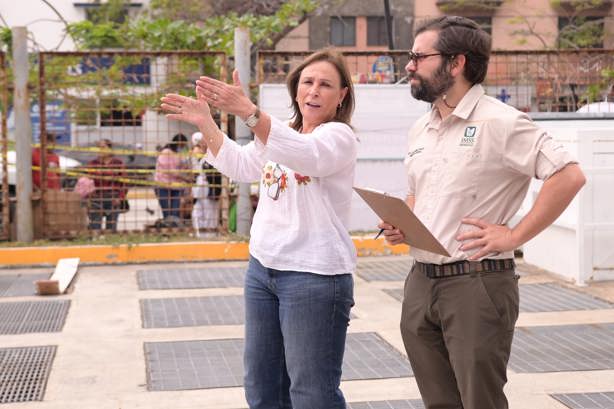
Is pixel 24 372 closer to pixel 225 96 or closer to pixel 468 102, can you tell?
pixel 225 96

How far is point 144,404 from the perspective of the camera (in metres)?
5.48

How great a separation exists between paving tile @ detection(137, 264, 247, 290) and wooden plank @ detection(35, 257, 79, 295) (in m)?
0.66

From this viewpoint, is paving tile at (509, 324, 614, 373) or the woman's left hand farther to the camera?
paving tile at (509, 324, 614, 373)

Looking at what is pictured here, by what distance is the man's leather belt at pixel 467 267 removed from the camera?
11.2ft

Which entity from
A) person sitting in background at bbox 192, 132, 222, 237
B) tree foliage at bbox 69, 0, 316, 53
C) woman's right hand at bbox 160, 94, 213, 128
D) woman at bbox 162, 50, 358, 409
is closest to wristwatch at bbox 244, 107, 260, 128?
woman at bbox 162, 50, 358, 409

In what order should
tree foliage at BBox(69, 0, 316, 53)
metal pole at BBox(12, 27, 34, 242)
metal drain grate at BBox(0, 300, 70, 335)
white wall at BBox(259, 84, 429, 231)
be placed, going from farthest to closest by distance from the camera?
tree foliage at BBox(69, 0, 316, 53), white wall at BBox(259, 84, 429, 231), metal pole at BBox(12, 27, 34, 242), metal drain grate at BBox(0, 300, 70, 335)

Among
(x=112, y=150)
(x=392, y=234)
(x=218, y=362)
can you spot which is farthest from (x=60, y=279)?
(x=392, y=234)

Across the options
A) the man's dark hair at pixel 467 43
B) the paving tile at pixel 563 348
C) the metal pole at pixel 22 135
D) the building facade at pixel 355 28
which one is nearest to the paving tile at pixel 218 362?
the paving tile at pixel 563 348

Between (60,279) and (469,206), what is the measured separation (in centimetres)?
663

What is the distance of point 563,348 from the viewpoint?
22.4 ft

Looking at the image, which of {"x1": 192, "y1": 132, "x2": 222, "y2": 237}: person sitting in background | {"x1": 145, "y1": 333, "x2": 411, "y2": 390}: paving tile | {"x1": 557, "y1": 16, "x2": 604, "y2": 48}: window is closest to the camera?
{"x1": 145, "y1": 333, "x2": 411, "y2": 390}: paving tile

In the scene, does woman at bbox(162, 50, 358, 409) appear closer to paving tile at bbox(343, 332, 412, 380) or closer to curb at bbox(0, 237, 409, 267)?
paving tile at bbox(343, 332, 412, 380)

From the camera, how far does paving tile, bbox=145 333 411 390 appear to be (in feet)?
19.5

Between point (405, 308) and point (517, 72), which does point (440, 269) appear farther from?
point (517, 72)
